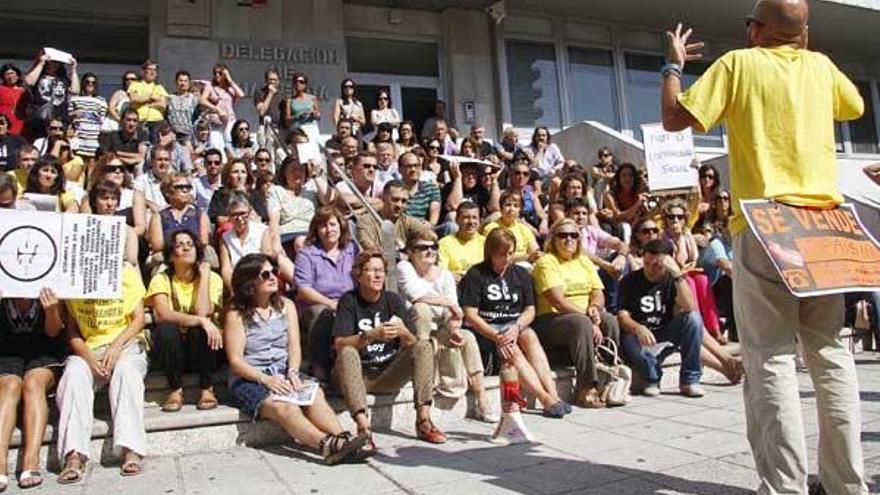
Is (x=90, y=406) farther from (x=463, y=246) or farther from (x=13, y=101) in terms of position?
(x=13, y=101)

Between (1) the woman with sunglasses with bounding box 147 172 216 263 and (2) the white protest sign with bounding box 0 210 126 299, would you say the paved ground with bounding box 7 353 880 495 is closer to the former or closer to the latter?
(2) the white protest sign with bounding box 0 210 126 299

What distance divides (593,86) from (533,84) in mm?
1690

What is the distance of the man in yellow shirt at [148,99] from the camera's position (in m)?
9.76

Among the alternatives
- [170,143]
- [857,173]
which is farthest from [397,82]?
[857,173]

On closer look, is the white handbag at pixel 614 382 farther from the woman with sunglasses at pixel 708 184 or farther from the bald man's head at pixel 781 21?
the woman with sunglasses at pixel 708 184

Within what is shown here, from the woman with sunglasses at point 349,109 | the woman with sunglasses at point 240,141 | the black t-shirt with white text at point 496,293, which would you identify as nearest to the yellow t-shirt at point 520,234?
the black t-shirt with white text at point 496,293

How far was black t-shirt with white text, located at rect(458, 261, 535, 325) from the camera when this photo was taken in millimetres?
5684

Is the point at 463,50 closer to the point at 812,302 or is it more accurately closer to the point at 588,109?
the point at 588,109

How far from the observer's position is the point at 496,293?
5703 mm

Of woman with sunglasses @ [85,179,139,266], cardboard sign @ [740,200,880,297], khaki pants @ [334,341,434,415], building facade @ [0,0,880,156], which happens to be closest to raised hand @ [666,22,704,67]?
cardboard sign @ [740,200,880,297]

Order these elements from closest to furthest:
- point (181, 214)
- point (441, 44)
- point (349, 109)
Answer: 1. point (181, 214)
2. point (349, 109)
3. point (441, 44)

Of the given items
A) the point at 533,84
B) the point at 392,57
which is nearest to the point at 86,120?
the point at 392,57

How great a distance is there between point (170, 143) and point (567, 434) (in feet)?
20.8

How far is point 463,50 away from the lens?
47.0ft
